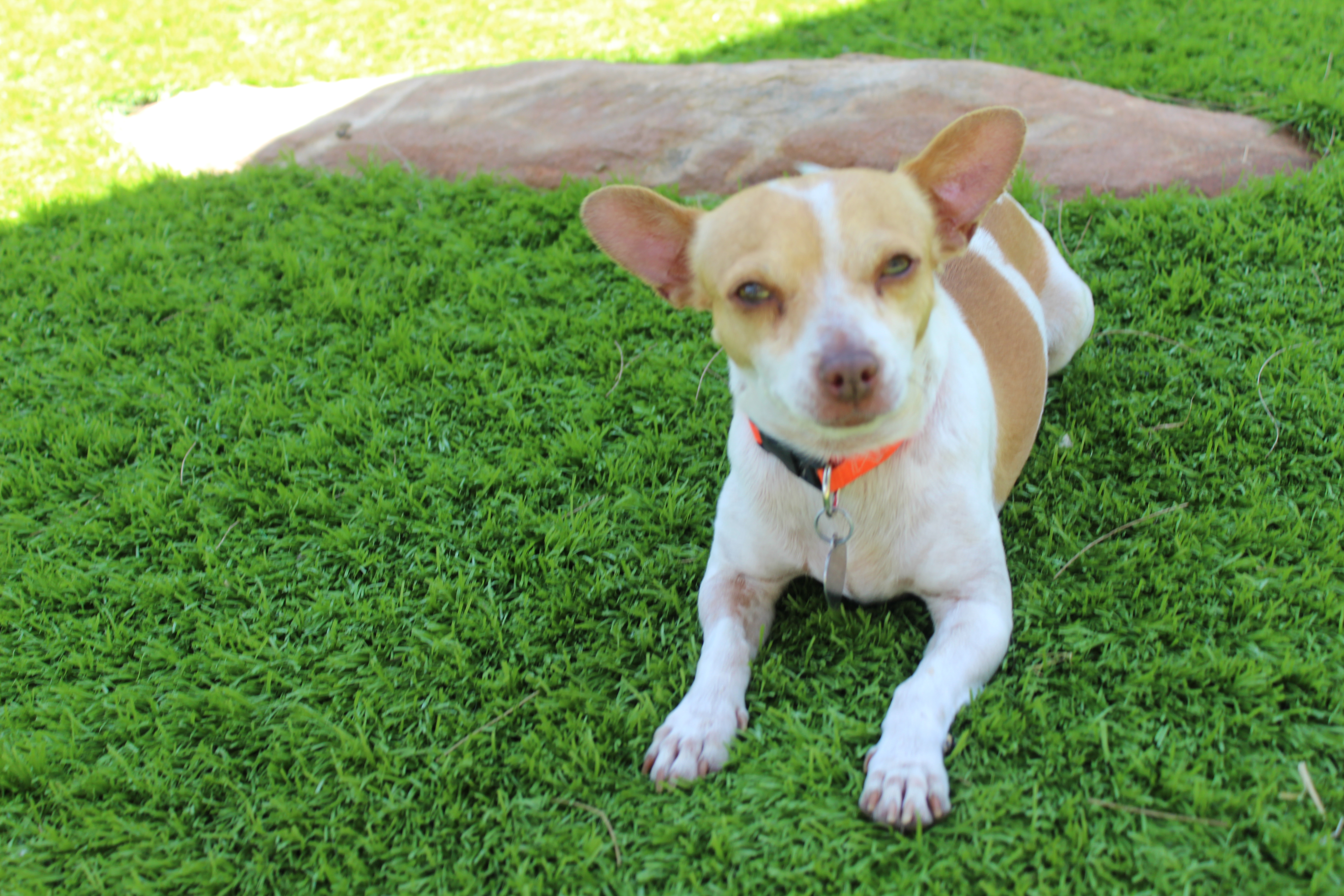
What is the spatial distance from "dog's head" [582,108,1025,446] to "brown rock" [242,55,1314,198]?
2.41 m

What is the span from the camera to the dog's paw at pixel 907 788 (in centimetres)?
196

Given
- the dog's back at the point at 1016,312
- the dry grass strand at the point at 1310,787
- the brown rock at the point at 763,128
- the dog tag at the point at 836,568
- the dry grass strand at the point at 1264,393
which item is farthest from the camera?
the brown rock at the point at 763,128

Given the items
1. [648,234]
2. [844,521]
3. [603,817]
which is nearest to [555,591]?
[603,817]

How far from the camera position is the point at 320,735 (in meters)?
2.43

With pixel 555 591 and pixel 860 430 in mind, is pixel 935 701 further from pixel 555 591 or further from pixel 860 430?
pixel 555 591

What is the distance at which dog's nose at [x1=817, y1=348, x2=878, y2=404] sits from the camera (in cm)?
194

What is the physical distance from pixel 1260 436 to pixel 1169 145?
2164mm

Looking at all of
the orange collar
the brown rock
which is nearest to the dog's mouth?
the orange collar

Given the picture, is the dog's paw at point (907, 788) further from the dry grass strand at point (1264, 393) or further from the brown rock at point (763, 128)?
the brown rock at point (763, 128)

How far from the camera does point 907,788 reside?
1.98 meters

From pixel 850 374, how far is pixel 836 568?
2.14 feet

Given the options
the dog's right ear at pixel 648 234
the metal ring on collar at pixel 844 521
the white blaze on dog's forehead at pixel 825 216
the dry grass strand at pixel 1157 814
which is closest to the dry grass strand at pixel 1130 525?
the metal ring on collar at pixel 844 521

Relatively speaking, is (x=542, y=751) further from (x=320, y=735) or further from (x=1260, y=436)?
(x=1260, y=436)

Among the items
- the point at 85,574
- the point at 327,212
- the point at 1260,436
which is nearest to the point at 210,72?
the point at 327,212
